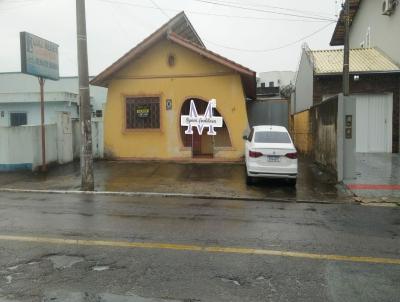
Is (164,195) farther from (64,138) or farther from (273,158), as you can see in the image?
(64,138)

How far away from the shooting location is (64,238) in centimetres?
636

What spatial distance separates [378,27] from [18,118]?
21.5m

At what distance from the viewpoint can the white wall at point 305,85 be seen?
2016 centimetres

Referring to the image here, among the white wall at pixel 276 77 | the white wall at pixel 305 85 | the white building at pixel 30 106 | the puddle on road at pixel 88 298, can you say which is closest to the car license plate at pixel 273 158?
the puddle on road at pixel 88 298

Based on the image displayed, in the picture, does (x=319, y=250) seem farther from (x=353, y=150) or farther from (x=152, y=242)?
(x=353, y=150)

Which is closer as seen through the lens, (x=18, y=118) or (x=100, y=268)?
(x=100, y=268)

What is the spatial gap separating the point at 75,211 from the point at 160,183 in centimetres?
409

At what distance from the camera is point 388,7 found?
18969mm

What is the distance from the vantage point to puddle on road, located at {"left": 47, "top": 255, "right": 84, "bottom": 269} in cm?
517

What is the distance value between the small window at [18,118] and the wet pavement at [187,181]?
1212 centimetres

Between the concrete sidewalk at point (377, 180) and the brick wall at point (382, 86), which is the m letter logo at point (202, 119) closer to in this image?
the concrete sidewalk at point (377, 180)

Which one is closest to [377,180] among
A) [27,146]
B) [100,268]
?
[100,268]

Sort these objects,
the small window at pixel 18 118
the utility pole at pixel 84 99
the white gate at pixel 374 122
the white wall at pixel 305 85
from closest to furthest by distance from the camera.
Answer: the utility pole at pixel 84 99 → the white gate at pixel 374 122 → the white wall at pixel 305 85 → the small window at pixel 18 118

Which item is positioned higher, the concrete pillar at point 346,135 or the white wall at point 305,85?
the white wall at point 305,85
